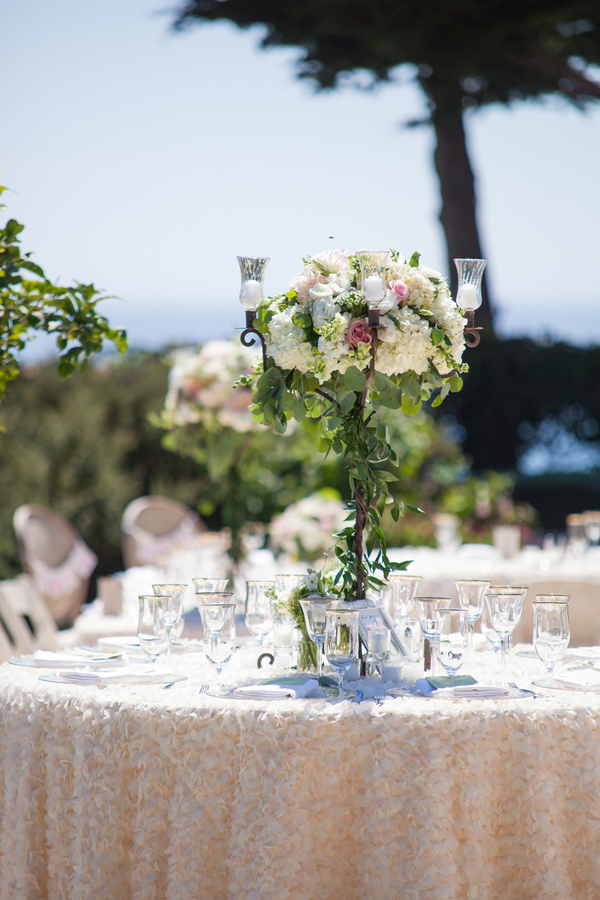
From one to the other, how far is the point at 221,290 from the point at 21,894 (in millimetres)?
10618

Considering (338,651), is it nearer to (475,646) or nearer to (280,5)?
(475,646)

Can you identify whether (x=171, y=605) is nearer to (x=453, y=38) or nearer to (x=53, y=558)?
(x=53, y=558)

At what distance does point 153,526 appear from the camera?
6.24 metres

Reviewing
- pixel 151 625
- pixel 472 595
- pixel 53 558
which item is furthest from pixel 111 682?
pixel 53 558

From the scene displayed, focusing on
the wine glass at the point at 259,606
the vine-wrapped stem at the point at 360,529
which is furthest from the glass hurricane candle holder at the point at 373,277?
the wine glass at the point at 259,606

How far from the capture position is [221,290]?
12.1 metres

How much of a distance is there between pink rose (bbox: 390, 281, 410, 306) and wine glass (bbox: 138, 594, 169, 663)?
86 cm

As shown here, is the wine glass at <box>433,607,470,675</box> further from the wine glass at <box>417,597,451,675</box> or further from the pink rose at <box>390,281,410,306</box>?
the pink rose at <box>390,281,410,306</box>

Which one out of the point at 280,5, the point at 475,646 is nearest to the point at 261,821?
the point at 475,646

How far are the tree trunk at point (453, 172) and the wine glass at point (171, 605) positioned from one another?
28.2ft

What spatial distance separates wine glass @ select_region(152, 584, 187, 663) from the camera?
2115mm

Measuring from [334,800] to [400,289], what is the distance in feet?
3.45

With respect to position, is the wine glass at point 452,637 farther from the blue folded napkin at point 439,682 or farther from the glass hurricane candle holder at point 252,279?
the glass hurricane candle holder at point 252,279

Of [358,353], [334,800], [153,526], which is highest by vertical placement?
[358,353]
